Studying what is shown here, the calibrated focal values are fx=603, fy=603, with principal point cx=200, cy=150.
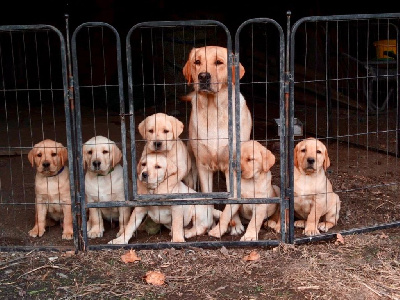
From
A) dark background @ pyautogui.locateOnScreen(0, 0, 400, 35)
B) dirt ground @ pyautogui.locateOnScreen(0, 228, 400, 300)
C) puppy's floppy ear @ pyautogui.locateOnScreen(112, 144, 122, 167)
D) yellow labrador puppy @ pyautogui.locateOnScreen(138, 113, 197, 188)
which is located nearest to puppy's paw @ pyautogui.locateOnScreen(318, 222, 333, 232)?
dirt ground @ pyautogui.locateOnScreen(0, 228, 400, 300)

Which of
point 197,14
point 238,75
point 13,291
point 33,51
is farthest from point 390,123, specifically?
point 33,51

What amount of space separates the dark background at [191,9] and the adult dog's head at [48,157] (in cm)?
840

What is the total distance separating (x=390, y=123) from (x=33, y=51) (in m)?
8.95

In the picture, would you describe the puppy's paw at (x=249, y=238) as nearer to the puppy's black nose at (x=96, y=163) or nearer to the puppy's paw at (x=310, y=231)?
the puppy's paw at (x=310, y=231)

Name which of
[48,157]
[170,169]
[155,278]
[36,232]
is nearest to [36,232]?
[36,232]

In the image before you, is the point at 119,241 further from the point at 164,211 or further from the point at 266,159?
the point at 266,159

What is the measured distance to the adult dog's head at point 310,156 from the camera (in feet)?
18.4

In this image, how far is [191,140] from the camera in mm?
6102

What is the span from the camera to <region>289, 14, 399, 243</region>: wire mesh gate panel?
596cm

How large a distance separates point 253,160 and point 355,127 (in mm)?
5505

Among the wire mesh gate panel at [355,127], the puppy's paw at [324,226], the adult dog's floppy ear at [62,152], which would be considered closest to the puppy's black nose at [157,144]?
the adult dog's floppy ear at [62,152]

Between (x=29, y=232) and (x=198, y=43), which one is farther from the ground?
(x=198, y=43)

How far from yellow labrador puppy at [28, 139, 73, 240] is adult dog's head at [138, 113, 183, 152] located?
2.69 ft

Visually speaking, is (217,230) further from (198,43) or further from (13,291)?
(198,43)
